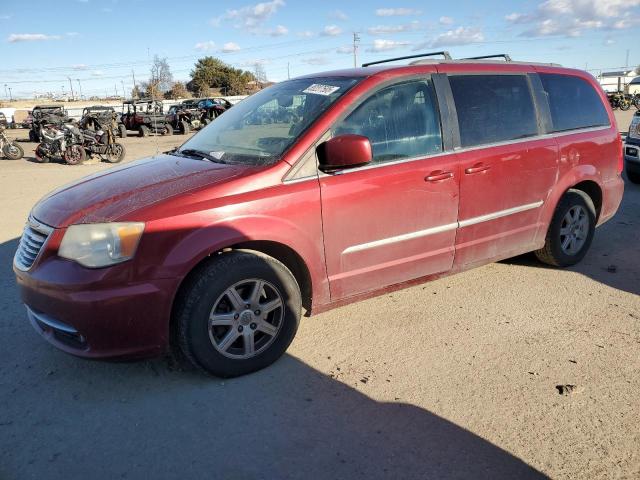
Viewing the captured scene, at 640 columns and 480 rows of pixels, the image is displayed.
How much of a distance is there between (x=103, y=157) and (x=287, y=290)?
48.4ft

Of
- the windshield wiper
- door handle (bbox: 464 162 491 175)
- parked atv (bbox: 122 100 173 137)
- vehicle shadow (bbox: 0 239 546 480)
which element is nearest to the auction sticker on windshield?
the windshield wiper

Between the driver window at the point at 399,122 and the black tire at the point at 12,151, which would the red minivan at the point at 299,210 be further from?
the black tire at the point at 12,151

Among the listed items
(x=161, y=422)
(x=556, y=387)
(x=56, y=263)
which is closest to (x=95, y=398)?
(x=161, y=422)

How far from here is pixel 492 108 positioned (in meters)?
4.01

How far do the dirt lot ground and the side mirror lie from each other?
47.9 inches

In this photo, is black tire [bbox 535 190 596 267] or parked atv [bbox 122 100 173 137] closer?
black tire [bbox 535 190 596 267]

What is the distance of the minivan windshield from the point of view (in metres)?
3.27

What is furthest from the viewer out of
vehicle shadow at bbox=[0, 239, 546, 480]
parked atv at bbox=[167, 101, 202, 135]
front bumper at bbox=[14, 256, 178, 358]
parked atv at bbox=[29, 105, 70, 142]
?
parked atv at bbox=[167, 101, 202, 135]

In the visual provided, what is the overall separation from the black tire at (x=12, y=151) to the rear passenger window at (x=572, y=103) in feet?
55.2

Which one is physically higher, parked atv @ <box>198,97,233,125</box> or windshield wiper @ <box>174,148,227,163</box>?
parked atv @ <box>198,97,233,125</box>

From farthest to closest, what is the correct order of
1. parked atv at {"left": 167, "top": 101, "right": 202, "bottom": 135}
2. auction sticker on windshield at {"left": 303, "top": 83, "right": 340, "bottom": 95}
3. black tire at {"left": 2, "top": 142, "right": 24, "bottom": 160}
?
parked atv at {"left": 167, "top": 101, "right": 202, "bottom": 135}, black tire at {"left": 2, "top": 142, "right": 24, "bottom": 160}, auction sticker on windshield at {"left": 303, "top": 83, "right": 340, "bottom": 95}

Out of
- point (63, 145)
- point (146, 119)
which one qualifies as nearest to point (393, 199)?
→ point (63, 145)

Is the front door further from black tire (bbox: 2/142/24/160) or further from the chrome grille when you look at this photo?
black tire (bbox: 2/142/24/160)

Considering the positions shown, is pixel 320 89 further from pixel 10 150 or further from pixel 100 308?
pixel 10 150
